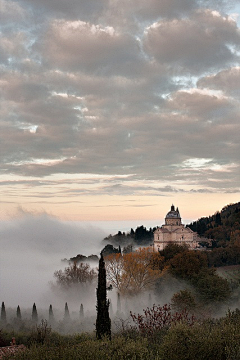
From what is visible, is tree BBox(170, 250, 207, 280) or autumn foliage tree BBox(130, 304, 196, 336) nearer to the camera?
autumn foliage tree BBox(130, 304, 196, 336)

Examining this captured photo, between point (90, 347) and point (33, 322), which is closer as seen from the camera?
point (90, 347)

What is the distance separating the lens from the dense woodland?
496 inches

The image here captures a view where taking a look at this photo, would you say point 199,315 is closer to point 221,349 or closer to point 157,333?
point 157,333

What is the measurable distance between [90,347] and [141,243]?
93.3m

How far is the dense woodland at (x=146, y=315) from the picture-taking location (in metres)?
12.6

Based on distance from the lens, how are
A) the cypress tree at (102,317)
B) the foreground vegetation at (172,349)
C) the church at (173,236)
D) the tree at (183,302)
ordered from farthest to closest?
the church at (173,236) < the tree at (183,302) < the cypress tree at (102,317) < the foreground vegetation at (172,349)

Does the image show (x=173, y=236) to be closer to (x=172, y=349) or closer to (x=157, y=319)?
(x=157, y=319)

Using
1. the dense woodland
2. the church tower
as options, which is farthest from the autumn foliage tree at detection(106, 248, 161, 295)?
the church tower

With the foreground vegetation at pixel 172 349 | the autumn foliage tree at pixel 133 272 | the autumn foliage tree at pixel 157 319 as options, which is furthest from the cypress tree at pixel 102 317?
the autumn foliage tree at pixel 133 272

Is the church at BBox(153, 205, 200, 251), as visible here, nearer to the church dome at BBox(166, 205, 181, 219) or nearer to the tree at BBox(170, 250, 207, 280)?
the church dome at BBox(166, 205, 181, 219)

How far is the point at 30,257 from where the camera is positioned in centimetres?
8406


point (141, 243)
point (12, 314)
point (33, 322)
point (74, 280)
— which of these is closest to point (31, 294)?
point (74, 280)

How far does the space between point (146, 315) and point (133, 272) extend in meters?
21.1

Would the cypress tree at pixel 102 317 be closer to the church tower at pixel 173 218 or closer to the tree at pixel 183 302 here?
the tree at pixel 183 302
